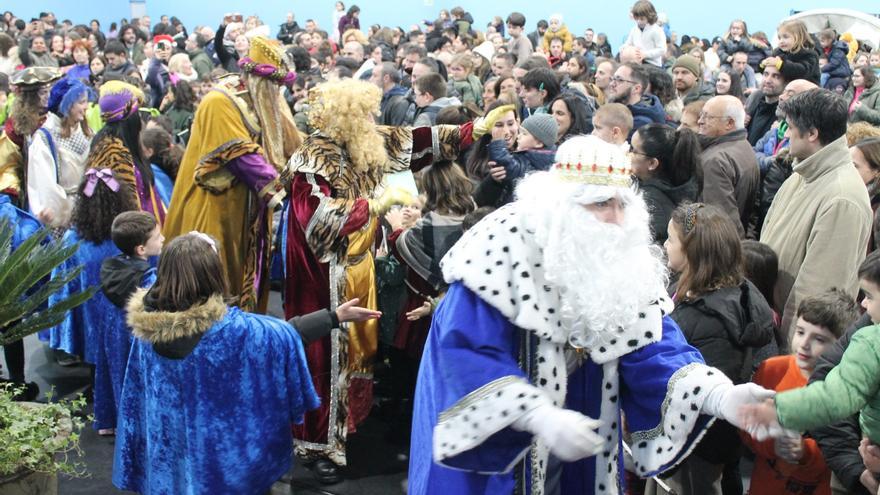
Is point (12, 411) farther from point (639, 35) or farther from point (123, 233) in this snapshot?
point (639, 35)

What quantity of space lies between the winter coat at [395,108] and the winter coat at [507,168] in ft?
9.08

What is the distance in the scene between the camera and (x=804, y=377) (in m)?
3.49

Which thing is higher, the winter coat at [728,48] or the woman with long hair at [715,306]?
the winter coat at [728,48]

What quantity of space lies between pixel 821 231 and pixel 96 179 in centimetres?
368

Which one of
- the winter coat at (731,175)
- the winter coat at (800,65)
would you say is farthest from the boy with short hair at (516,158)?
the winter coat at (800,65)

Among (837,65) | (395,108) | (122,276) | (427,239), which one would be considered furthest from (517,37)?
(122,276)

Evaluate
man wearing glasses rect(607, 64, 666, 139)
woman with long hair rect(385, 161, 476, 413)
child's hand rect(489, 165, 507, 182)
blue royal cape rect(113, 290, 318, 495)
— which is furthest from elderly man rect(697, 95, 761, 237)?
blue royal cape rect(113, 290, 318, 495)

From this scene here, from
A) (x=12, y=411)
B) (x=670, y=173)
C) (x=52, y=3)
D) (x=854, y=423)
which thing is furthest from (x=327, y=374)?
(x=52, y=3)

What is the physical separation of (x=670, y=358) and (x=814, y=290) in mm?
1552

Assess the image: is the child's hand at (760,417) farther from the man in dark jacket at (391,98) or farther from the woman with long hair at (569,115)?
the man in dark jacket at (391,98)

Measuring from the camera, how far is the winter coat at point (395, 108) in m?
7.66

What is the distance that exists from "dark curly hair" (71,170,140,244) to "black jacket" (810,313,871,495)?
11.9ft

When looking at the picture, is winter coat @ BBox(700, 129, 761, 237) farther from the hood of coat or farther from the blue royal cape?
the blue royal cape

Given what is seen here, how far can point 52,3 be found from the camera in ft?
80.2
